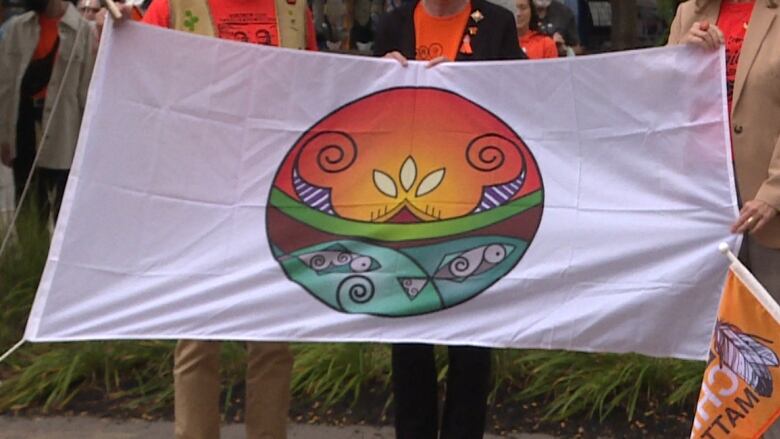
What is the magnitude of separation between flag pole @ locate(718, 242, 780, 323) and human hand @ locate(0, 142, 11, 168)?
16.4 feet

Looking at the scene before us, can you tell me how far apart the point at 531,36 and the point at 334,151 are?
3.68m

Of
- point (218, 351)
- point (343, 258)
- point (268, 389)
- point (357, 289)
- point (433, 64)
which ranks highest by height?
point (433, 64)

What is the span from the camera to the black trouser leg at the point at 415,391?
4.71m

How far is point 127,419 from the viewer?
5969mm

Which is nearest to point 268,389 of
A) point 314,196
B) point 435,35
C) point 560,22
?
point 314,196

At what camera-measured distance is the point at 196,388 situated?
470 centimetres

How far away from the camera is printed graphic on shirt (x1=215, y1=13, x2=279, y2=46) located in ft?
15.3

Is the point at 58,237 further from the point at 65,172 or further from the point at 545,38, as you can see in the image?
the point at 545,38

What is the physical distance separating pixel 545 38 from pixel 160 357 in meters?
3.19

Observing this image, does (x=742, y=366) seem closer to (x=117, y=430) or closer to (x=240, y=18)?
(x=240, y=18)

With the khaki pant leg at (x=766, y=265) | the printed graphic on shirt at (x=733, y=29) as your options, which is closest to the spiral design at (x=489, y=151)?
the printed graphic on shirt at (x=733, y=29)

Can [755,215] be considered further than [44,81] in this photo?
No

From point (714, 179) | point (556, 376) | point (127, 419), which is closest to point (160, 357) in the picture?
point (127, 419)

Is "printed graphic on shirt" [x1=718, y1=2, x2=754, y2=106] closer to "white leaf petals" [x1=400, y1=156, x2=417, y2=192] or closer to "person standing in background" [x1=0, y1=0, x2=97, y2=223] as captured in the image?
"white leaf petals" [x1=400, y1=156, x2=417, y2=192]
